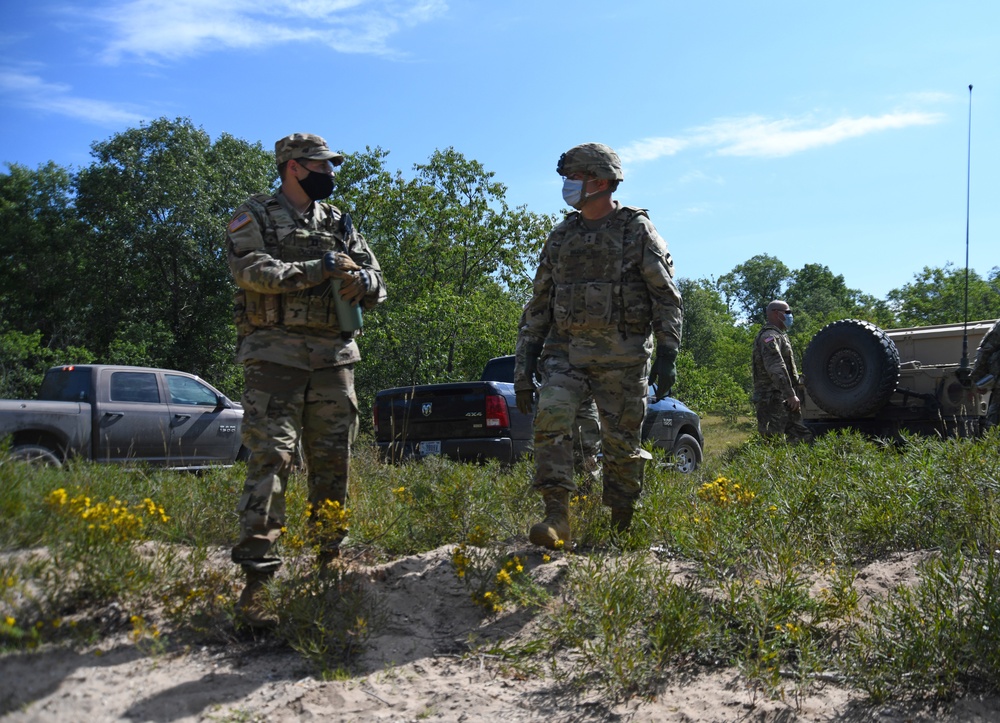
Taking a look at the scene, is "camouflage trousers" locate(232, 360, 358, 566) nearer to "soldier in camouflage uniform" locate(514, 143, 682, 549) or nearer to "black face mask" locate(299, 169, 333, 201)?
"black face mask" locate(299, 169, 333, 201)

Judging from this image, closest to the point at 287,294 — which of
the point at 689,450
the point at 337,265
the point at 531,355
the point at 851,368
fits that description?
the point at 337,265

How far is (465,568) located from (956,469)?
3217 millimetres

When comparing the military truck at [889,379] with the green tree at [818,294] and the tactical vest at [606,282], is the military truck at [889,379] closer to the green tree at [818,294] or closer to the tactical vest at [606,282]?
the tactical vest at [606,282]

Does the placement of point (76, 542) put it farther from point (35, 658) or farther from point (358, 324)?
point (358, 324)

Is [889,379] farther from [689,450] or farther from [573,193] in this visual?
[573,193]

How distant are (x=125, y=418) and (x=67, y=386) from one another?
72 cm

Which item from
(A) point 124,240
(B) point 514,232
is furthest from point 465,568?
(A) point 124,240

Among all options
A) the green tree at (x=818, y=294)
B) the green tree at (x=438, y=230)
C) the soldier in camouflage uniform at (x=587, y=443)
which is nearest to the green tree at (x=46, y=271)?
the green tree at (x=438, y=230)

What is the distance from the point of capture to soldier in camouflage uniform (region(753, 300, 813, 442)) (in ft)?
32.9

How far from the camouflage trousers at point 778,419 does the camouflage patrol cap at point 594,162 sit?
592cm

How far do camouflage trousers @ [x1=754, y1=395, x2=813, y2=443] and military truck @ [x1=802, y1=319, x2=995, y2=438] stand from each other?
0.74 meters

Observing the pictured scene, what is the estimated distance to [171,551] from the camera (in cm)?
394

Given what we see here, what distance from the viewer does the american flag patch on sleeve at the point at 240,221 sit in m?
4.02

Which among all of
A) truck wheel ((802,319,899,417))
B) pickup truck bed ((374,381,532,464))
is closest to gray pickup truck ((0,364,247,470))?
pickup truck bed ((374,381,532,464))
